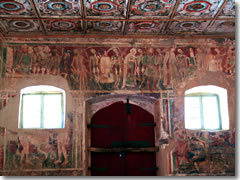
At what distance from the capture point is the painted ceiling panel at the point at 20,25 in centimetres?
688

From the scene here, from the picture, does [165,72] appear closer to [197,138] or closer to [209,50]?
[209,50]

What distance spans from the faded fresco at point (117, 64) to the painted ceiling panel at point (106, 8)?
126 cm

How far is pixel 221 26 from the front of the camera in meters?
7.39

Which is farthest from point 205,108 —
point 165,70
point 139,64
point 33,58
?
point 33,58

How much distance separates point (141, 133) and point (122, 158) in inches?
33.9

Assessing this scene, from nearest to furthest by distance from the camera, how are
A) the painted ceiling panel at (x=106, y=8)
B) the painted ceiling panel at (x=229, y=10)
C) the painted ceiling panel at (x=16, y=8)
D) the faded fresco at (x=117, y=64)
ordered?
1. the painted ceiling panel at (x=16, y=8)
2. the painted ceiling panel at (x=106, y=8)
3. the painted ceiling panel at (x=229, y=10)
4. the faded fresco at (x=117, y=64)

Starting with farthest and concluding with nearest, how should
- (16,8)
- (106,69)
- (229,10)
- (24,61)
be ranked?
(106,69) < (24,61) < (229,10) < (16,8)

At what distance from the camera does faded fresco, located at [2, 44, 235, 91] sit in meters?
7.44

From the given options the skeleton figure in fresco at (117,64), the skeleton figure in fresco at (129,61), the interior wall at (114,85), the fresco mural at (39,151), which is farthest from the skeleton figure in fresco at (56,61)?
the skeleton figure in fresco at (129,61)

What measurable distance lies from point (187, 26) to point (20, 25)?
442cm

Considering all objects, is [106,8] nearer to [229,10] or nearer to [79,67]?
[79,67]

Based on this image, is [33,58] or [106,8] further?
[33,58]

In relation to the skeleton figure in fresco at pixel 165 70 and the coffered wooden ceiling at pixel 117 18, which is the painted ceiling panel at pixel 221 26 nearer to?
the coffered wooden ceiling at pixel 117 18

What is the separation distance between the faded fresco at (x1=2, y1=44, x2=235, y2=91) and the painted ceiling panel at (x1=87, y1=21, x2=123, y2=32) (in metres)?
0.52
